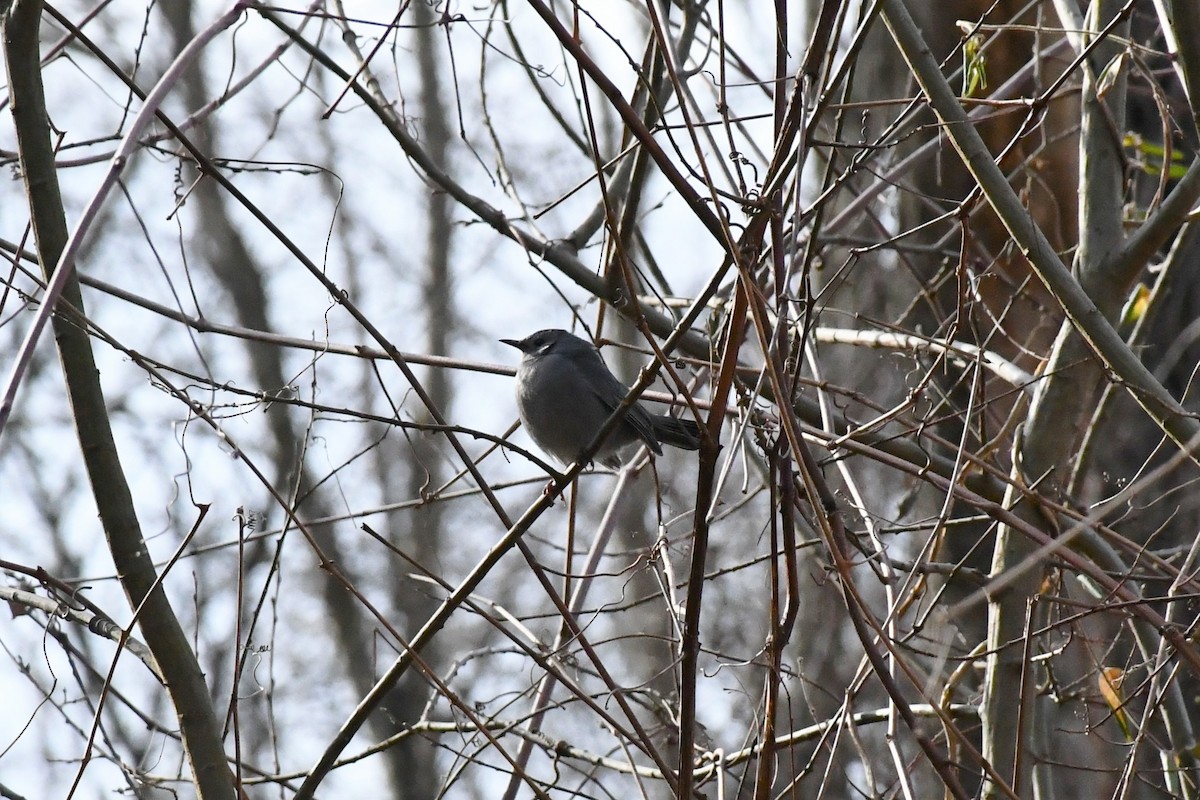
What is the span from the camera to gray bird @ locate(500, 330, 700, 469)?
206 inches

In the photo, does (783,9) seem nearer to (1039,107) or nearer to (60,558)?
(1039,107)

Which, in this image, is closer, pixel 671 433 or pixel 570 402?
pixel 671 433

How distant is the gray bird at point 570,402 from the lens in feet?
17.1

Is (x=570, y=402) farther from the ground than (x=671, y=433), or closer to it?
→ farther from the ground

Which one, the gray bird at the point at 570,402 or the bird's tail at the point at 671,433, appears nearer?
the bird's tail at the point at 671,433

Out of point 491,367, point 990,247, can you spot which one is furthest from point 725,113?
point 990,247

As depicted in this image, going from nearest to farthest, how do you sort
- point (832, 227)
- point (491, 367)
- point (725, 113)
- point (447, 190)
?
point (725, 113)
point (491, 367)
point (447, 190)
point (832, 227)

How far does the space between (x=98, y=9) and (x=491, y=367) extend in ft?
4.78

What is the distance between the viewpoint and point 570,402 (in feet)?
17.4

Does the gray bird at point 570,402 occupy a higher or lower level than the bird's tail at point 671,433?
higher

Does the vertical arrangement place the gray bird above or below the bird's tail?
above

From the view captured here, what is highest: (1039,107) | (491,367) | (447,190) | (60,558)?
(60,558)

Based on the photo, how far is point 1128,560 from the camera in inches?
198

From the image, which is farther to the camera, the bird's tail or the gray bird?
the gray bird
